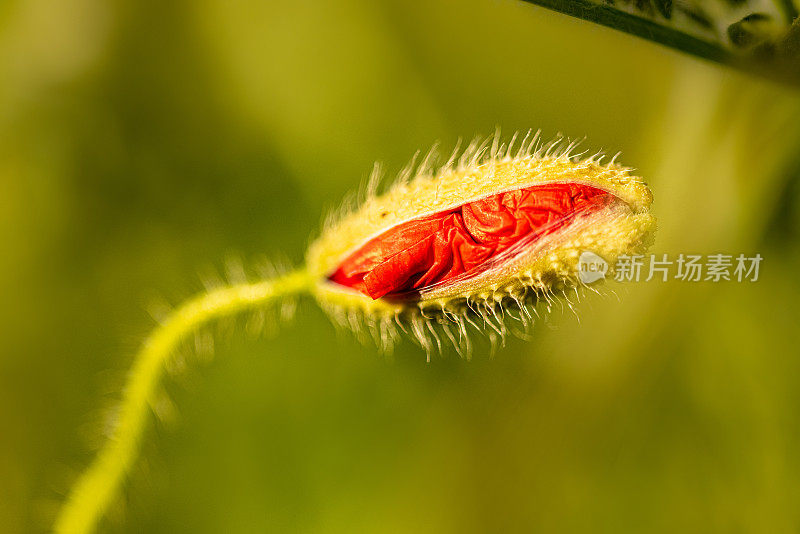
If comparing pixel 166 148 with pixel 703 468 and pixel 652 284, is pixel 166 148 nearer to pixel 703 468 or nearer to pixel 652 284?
pixel 652 284

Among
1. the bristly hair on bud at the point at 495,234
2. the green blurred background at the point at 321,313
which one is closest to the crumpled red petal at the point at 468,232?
the bristly hair on bud at the point at 495,234

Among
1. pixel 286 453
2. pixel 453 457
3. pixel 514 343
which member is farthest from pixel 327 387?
pixel 514 343

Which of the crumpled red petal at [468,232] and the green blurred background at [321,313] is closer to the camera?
the crumpled red petal at [468,232]

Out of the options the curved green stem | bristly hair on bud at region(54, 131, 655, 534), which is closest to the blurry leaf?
bristly hair on bud at region(54, 131, 655, 534)
